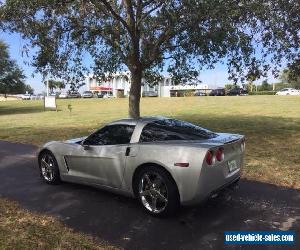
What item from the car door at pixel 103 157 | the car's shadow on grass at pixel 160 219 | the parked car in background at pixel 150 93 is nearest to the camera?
the car's shadow on grass at pixel 160 219

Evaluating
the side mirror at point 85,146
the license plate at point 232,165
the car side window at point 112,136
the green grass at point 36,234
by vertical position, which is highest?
the car side window at point 112,136

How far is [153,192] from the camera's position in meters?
5.74

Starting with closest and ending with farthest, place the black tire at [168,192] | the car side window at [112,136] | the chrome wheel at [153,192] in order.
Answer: the black tire at [168,192]
the chrome wheel at [153,192]
the car side window at [112,136]

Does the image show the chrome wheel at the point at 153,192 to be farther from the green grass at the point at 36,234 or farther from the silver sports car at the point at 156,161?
the green grass at the point at 36,234

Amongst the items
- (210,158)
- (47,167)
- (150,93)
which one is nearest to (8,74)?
(47,167)

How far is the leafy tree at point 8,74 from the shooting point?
38406mm

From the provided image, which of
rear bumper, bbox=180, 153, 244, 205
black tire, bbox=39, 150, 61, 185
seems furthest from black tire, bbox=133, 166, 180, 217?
black tire, bbox=39, 150, 61, 185

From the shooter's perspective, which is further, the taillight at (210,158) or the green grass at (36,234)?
the taillight at (210,158)

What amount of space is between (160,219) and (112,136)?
1626mm

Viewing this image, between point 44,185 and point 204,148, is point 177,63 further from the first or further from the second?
point 204,148

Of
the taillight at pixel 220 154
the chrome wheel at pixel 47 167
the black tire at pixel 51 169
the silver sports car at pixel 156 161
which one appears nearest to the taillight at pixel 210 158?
the silver sports car at pixel 156 161

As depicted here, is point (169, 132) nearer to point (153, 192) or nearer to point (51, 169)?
point (153, 192)

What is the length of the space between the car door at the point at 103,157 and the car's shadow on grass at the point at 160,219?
1.11ft

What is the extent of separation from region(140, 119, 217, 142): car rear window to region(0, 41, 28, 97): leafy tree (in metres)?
34.8
